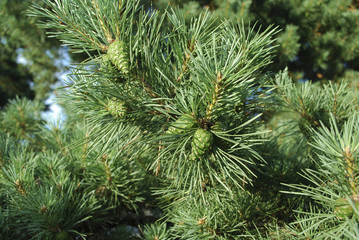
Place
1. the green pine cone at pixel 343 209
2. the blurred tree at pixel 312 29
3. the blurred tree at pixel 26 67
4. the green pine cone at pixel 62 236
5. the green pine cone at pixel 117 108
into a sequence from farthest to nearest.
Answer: the blurred tree at pixel 26 67
the blurred tree at pixel 312 29
the green pine cone at pixel 62 236
the green pine cone at pixel 117 108
the green pine cone at pixel 343 209

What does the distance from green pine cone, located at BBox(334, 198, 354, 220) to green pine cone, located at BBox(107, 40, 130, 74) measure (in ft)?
1.25

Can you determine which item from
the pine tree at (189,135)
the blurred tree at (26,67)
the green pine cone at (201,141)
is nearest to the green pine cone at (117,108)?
the pine tree at (189,135)

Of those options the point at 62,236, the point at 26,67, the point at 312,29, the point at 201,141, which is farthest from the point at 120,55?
the point at 26,67

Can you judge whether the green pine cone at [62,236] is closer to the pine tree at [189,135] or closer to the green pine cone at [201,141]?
the pine tree at [189,135]

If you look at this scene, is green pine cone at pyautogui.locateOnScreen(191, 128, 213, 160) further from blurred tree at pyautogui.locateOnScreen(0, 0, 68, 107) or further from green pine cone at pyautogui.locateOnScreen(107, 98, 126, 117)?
blurred tree at pyautogui.locateOnScreen(0, 0, 68, 107)

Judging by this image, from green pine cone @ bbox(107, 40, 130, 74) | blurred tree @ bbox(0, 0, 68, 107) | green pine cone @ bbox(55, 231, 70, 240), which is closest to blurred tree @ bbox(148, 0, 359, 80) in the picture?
green pine cone @ bbox(107, 40, 130, 74)

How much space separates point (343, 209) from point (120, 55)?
1.35ft

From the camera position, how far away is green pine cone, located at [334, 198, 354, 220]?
1.27 ft

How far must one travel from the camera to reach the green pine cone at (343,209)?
15.2 inches

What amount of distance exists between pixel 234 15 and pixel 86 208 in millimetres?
1534

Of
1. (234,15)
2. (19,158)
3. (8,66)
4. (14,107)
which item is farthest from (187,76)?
(8,66)

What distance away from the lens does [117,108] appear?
496 mm

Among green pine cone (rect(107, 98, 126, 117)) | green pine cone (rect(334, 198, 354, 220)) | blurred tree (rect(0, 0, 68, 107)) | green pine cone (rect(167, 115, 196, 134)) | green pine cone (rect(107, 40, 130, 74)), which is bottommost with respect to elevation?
blurred tree (rect(0, 0, 68, 107))

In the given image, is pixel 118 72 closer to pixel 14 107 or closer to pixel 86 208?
pixel 86 208
